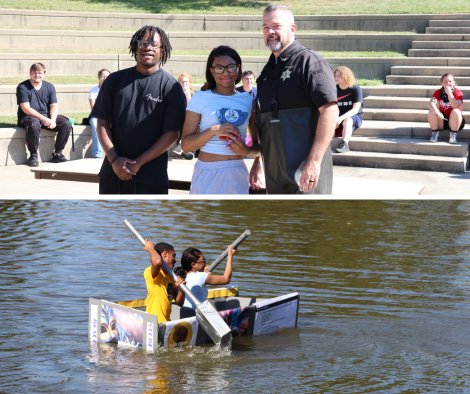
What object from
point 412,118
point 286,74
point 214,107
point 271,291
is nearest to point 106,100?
point 214,107

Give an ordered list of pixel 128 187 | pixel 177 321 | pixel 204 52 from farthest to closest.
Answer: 1. pixel 204 52
2. pixel 177 321
3. pixel 128 187

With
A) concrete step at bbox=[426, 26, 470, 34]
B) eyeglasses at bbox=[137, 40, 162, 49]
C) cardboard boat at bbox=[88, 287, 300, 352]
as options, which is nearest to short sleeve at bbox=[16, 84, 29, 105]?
cardboard boat at bbox=[88, 287, 300, 352]

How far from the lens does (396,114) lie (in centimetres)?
1425

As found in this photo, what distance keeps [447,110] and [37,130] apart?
735 cm

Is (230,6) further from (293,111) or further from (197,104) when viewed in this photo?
(293,111)

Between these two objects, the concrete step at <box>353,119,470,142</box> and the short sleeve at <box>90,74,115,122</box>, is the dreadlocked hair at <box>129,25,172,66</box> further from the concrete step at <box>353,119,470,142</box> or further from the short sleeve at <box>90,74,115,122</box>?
the concrete step at <box>353,119,470,142</box>

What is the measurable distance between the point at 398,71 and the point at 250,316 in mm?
11200

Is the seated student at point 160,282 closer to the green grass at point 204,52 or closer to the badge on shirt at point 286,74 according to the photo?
the badge on shirt at point 286,74

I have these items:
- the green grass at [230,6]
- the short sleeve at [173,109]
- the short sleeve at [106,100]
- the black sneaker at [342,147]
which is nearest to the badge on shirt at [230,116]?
the short sleeve at [173,109]

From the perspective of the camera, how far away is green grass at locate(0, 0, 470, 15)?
21.7 m

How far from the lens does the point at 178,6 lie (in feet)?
78.0

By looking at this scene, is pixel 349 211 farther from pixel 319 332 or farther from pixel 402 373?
pixel 402 373

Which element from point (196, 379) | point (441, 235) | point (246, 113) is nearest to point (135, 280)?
point (196, 379)

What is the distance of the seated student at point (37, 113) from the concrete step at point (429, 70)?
8102mm
